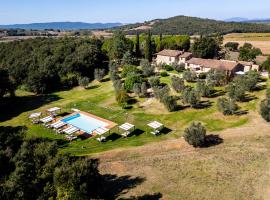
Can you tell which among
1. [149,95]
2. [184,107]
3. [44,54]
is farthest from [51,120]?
[44,54]

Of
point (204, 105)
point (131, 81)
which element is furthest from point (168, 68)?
point (204, 105)

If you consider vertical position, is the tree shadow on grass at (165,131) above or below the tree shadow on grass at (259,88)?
below

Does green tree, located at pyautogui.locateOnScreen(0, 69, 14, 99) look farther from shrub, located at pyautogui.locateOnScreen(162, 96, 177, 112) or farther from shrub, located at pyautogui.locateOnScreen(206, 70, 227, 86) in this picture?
shrub, located at pyautogui.locateOnScreen(206, 70, 227, 86)

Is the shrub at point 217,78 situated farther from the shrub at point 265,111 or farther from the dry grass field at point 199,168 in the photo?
the dry grass field at point 199,168

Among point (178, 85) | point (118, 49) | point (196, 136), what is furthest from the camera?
point (118, 49)

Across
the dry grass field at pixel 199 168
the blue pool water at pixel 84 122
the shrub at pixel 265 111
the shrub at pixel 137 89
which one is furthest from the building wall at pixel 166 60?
the dry grass field at pixel 199 168

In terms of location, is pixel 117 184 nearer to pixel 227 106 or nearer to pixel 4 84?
pixel 227 106

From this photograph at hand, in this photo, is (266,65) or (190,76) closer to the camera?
(190,76)
